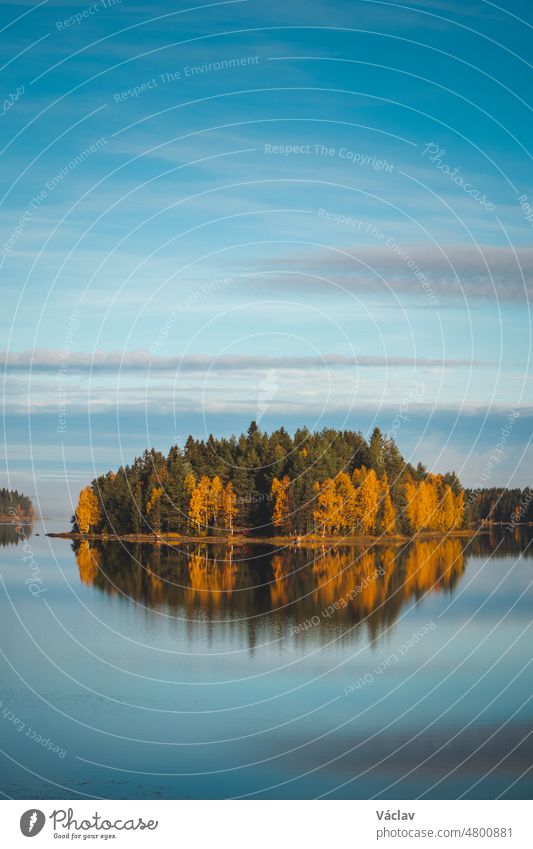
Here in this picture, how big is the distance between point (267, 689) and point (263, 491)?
7208 cm

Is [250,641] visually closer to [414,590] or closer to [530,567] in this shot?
[414,590]

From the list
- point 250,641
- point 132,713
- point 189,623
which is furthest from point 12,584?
point 132,713

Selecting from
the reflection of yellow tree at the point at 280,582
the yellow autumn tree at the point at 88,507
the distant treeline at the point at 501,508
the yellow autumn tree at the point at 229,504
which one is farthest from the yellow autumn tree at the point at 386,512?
the distant treeline at the point at 501,508

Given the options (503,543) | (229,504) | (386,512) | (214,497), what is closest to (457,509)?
(503,543)

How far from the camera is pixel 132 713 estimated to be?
30.9 m

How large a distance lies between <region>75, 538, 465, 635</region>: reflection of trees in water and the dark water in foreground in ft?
0.95

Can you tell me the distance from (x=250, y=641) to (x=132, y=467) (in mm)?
68602

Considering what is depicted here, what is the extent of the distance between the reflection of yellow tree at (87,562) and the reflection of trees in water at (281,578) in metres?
0.06

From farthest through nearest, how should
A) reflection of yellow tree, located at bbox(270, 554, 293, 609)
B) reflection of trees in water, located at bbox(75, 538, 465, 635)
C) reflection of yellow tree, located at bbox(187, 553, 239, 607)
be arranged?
reflection of yellow tree, located at bbox(187, 553, 239, 607) < reflection of yellow tree, located at bbox(270, 554, 293, 609) < reflection of trees in water, located at bbox(75, 538, 465, 635)

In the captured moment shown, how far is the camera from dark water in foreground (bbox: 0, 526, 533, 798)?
83.2 ft

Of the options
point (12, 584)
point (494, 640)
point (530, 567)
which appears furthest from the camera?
point (530, 567)

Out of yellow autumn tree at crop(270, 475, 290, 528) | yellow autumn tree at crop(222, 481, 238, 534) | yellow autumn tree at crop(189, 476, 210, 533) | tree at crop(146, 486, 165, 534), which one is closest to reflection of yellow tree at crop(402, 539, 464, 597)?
yellow autumn tree at crop(270, 475, 290, 528)

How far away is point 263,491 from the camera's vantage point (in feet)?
348

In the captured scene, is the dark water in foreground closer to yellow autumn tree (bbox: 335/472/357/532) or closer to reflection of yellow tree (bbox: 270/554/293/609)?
reflection of yellow tree (bbox: 270/554/293/609)
